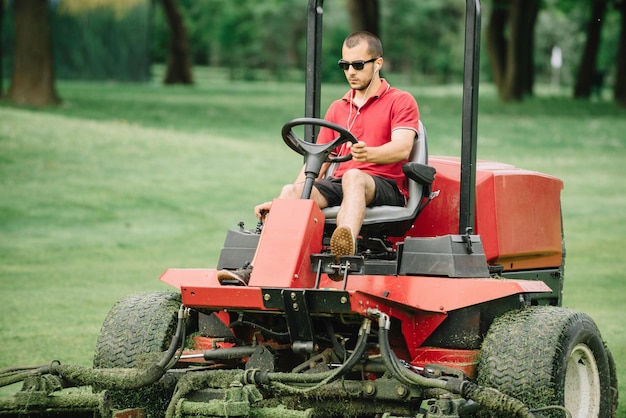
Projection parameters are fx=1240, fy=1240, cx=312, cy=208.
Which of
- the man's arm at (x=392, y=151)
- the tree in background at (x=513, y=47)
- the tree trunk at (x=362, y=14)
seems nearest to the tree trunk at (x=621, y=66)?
the tree in background at (x=513, y=47)

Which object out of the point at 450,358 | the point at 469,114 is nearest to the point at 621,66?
the point at 469,114

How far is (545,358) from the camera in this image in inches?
223

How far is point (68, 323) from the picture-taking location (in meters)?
10.0

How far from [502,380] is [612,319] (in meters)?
5.22

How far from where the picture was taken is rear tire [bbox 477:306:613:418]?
5.64m

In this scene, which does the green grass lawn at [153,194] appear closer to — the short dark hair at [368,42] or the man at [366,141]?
the man at [366,141]

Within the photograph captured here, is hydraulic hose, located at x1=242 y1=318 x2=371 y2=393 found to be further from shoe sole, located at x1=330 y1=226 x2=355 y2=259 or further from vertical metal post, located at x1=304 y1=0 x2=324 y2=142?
vertical metal post, located at x1=304 y1=0 x2=324 y2=142

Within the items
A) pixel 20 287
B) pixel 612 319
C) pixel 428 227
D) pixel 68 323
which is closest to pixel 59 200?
pixel 20 287

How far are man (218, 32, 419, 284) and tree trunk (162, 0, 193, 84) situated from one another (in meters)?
40.4

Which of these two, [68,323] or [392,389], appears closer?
[392,389]

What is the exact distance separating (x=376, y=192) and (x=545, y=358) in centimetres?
119

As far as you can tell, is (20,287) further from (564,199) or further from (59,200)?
(564,199)

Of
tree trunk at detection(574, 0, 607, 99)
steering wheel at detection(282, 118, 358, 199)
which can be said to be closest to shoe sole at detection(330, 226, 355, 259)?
steering wheel at detection(282, 118, 358, 199)

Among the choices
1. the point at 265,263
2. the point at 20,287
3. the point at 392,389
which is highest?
the point at 265,263
